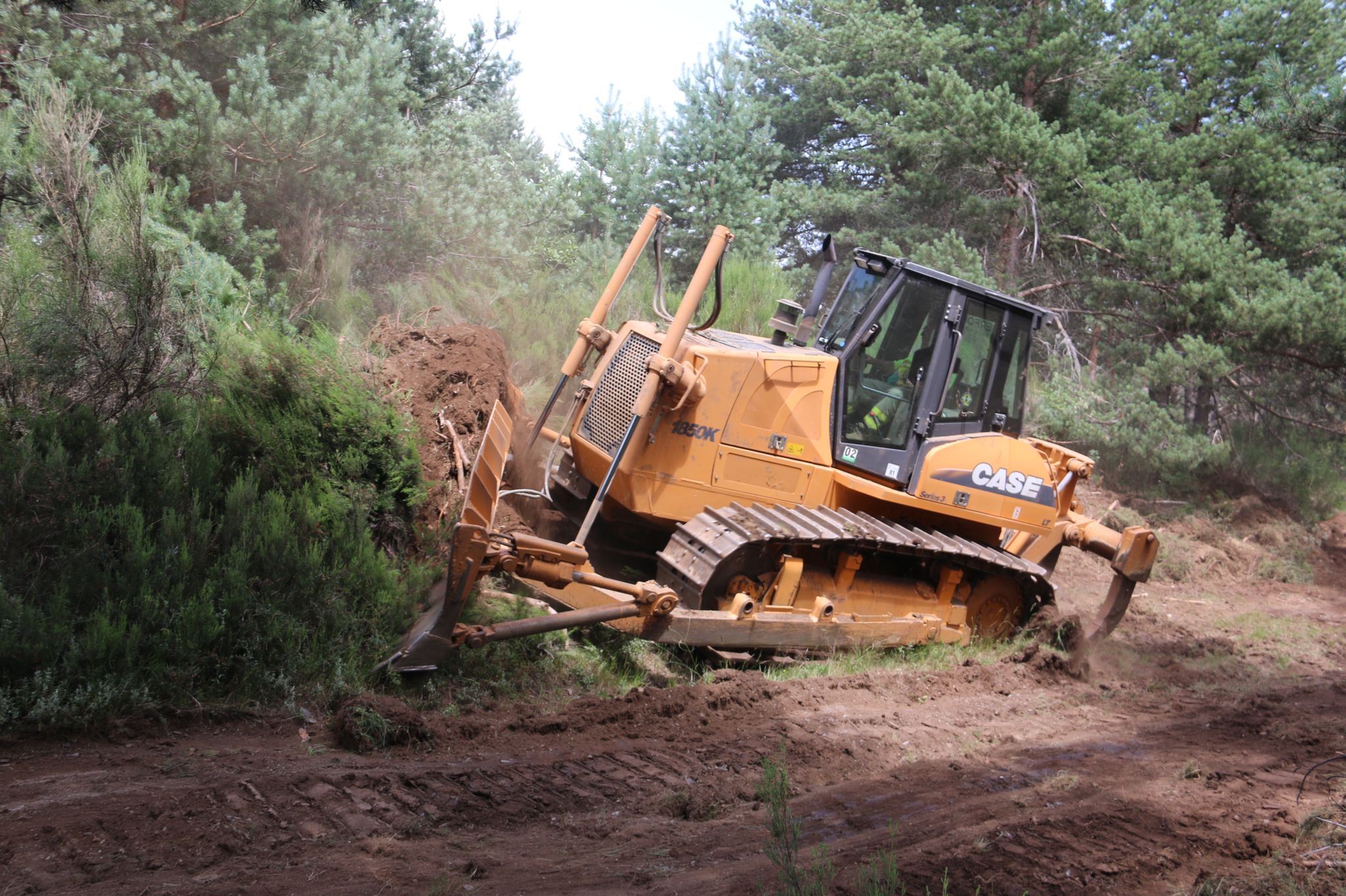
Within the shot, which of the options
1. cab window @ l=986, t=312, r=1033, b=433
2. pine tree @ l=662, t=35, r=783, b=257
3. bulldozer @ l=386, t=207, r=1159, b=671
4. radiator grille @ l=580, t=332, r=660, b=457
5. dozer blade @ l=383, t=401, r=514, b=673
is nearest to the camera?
dozer blade @ l=383, t=401, r=514, b=673

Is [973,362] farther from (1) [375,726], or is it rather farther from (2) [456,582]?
(1) [375,726]

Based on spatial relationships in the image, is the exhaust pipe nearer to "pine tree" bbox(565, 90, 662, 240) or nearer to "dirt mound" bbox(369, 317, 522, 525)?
"dirt mound" bbox(369, 317, 522, 525)

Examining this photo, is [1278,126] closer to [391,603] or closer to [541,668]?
[541,668]

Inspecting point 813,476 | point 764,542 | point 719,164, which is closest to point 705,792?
point 764,542

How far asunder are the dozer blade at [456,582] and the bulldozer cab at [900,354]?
282 cm

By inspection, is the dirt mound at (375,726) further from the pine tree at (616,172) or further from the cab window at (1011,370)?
the pine tree at (616,172)

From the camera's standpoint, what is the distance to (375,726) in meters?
4.64

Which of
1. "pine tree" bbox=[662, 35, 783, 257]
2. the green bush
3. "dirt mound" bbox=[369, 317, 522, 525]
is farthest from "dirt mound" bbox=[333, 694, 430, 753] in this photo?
"pine tree" bbox=[662, 35, 783, 257]

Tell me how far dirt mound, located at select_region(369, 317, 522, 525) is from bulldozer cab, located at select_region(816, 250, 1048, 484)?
8.76 ft

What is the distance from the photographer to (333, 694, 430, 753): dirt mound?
15.1 ft

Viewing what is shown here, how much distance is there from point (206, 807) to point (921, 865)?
2731 mm

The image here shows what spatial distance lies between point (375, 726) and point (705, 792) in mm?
1575

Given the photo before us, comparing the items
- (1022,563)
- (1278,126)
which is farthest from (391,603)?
(1278,126)

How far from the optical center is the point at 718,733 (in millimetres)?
5344
